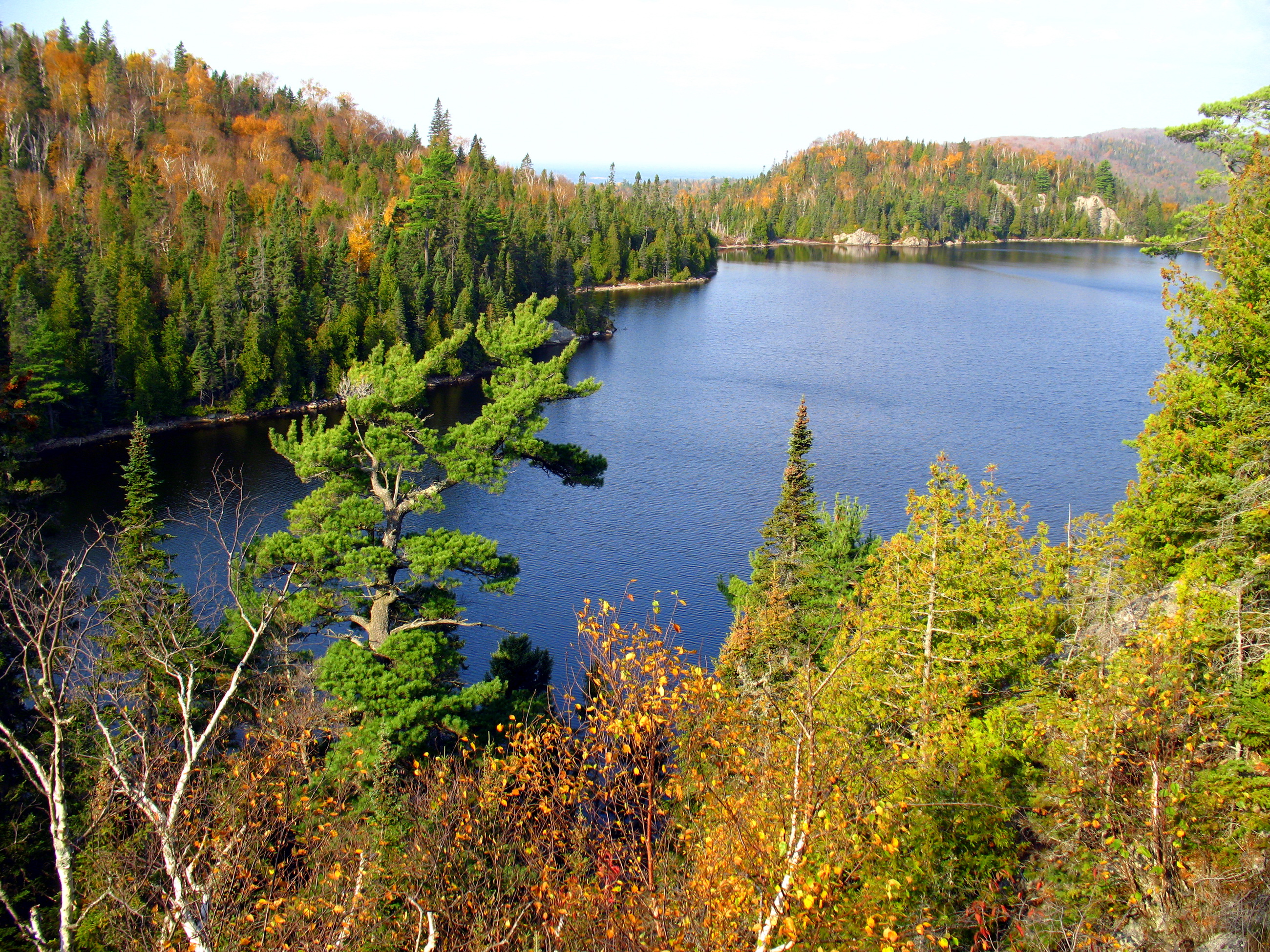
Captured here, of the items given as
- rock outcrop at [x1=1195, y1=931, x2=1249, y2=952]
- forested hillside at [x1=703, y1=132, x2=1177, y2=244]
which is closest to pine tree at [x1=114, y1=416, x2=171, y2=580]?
rock outcrop at [x1=1195, y1=931, x2=1249, y2=952]

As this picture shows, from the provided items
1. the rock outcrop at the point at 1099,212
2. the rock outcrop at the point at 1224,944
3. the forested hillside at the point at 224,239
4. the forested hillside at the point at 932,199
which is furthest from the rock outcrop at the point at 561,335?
the rock outcrop at the point at 1099,212

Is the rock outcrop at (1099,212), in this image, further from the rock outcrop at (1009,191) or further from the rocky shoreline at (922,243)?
the rock outcrop at (1009,191)

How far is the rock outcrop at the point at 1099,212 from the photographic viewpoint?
6496 inches

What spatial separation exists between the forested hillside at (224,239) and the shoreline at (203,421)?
509 millimetres

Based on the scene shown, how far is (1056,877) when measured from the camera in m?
8.59

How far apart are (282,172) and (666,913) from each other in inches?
3093

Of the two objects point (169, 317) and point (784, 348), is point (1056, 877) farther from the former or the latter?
point (784, 348)

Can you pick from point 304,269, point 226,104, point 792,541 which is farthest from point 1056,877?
point 226,104

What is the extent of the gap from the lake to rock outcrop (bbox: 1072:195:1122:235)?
9265cm

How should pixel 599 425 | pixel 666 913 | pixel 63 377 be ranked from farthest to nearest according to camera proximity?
1. pixel 599 425
2. pixel 63 377
3. pixel 666 913

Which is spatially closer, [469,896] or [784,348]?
[469,896]

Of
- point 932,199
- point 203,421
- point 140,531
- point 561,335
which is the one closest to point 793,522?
point 140,531

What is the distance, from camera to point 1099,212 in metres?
166

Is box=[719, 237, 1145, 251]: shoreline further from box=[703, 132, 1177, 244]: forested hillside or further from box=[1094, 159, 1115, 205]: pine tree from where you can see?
box=[1094, 159, 1115, 205]: pine tree
